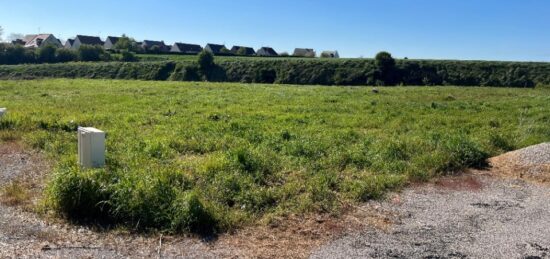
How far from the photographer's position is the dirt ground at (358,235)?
5027mm

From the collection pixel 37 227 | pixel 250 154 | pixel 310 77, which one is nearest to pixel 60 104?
pixel 250 154

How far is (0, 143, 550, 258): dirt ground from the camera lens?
503 cm

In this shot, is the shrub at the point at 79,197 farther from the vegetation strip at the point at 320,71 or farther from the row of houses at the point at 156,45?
the row of houses at the point at 156,45

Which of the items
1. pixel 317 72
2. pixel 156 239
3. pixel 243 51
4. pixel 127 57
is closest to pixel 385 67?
pixel 317 72

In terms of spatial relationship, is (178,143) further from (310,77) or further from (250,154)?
(310,77)

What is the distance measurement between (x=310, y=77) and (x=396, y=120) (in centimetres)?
3566

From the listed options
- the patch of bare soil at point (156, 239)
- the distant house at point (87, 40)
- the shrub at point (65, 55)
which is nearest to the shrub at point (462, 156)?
the patch of bare soil at point (156, 239)

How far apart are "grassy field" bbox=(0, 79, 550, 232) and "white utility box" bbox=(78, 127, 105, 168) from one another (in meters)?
0.37

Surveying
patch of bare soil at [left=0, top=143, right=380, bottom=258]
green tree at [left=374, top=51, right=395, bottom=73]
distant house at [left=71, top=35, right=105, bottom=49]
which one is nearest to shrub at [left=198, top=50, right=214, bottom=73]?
green tree at [left=374, top=51, right=395, bottom=73]

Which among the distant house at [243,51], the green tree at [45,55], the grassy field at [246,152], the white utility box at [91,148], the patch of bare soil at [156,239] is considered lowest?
the patch of bare soil at [156,239]

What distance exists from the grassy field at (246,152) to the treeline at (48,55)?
51440mm

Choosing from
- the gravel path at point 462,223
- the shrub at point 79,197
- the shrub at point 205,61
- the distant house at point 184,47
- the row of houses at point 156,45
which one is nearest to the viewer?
the gravel path at point 462,223

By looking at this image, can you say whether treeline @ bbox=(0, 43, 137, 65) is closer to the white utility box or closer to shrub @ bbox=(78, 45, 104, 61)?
shrub @ bbox=(78, 45, 104, 61)

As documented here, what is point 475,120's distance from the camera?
15039 mm
